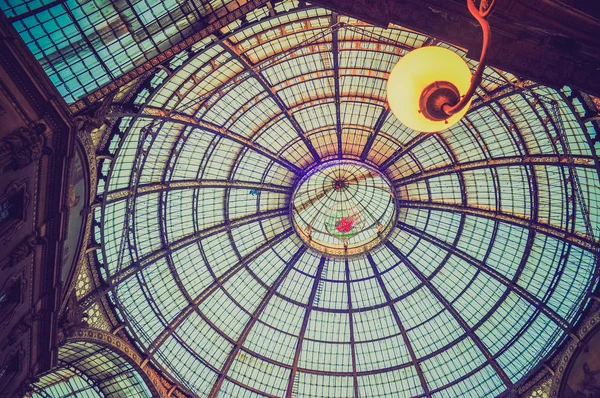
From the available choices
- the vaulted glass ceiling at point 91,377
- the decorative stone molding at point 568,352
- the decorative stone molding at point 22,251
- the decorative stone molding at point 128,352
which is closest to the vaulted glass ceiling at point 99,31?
the decorative stone molding at point 22,251

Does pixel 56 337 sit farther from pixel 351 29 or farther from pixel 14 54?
pixel 351 29

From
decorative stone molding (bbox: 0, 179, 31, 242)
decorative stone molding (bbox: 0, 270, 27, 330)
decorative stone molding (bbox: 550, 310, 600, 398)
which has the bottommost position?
decorative stone molding (bbox: 550, 310, 600, 398)

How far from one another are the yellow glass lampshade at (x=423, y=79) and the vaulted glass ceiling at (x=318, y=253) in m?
12.0

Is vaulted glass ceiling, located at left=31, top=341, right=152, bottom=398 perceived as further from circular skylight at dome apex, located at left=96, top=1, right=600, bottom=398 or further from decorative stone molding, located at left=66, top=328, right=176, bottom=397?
circular skylight at dome apex, located at left=96, top=1, right=600, bottom=398

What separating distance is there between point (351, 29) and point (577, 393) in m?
22.6

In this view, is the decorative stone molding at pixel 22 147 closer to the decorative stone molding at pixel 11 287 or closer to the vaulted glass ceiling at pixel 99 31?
the vaulted glass ceiling at pixel 99 31

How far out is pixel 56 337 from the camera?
18734 mm

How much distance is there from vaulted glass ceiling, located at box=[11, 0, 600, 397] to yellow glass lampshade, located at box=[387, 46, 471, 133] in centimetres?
1196

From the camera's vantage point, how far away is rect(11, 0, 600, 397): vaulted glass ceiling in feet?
71.8

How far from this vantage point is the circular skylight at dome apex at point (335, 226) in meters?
22.3

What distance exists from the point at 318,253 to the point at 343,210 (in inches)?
164

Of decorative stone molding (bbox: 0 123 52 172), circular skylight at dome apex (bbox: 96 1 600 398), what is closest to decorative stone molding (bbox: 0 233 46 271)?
decorative stone molding (bbox: 0 123 52 172)

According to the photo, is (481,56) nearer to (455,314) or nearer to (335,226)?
(335,226)

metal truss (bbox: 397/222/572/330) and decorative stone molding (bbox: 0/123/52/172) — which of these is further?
metal truss (bbox: 397/222/572/330)
